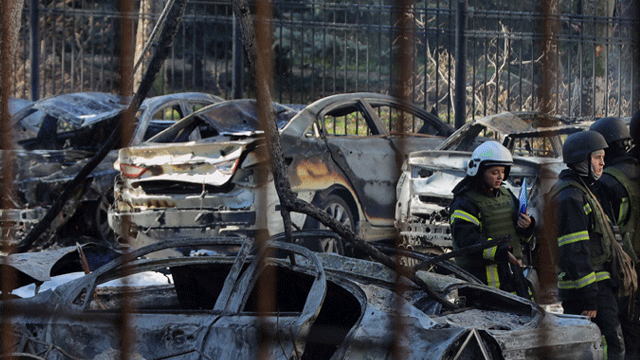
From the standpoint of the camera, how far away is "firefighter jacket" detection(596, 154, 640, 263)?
190 inches

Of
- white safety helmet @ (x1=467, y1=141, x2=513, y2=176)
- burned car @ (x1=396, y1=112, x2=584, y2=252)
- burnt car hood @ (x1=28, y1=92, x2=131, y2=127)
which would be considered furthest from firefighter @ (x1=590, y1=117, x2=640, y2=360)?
burnt car hood @ (x1=28, y1=92, x2=131, y2=127)

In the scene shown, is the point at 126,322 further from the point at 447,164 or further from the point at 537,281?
the point at 447,164

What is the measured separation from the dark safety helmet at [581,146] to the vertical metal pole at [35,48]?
10.5 meters

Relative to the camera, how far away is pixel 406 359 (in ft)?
9.36

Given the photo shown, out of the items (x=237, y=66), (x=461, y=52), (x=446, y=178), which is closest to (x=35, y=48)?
(x=237, y=66)

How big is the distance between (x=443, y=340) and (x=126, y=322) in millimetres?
1196

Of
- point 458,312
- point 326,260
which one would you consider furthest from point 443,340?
point 326,260

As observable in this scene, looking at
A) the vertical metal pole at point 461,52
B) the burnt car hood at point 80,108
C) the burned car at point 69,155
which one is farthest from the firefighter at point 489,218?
the vertical metal pole at point 461,52

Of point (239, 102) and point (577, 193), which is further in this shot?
point (239, 102)

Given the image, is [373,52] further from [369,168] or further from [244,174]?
[244,174]

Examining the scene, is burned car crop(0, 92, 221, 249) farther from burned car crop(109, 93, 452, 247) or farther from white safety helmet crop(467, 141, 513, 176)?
white safety helmet crop(467, 141, 513, 176)

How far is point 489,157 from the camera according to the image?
4797mm

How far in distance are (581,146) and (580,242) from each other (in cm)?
64

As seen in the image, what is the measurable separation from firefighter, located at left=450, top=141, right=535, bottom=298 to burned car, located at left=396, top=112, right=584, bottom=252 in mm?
1087
